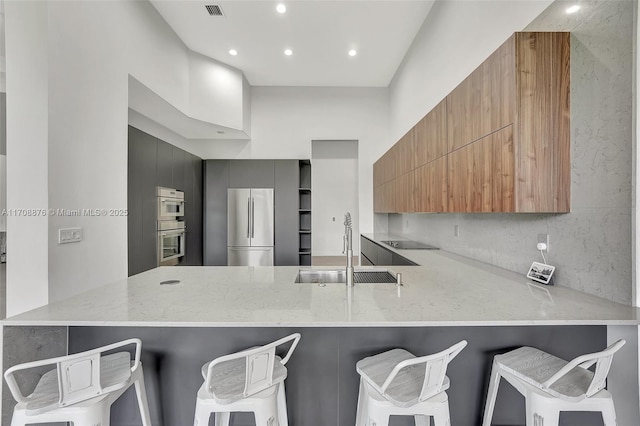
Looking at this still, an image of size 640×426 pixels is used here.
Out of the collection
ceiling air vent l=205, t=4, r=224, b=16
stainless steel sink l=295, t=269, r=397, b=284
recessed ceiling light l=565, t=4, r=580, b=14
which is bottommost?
stainless steel sink l=295, t=269, r=397, b=284

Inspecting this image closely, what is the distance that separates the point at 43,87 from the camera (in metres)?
1.75

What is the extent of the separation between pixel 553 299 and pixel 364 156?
4.02 metres

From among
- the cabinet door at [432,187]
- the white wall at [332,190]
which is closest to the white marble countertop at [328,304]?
the cabinet door at [432,187]

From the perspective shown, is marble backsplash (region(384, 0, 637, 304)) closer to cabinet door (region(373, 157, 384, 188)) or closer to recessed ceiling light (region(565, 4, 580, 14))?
recessed ceiling light (region(565, 4, 580, 14))

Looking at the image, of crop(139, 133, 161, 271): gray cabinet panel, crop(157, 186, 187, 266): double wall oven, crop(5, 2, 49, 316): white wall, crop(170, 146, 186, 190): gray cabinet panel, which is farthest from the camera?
crop(170, 146, 186, 190): gray cabinet panel

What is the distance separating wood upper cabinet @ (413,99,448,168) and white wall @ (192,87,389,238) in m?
2.23

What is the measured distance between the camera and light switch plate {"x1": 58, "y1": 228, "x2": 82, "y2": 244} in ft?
5.95

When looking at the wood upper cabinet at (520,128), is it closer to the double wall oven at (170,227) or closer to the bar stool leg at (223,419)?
the bar stool leg at (223,419)

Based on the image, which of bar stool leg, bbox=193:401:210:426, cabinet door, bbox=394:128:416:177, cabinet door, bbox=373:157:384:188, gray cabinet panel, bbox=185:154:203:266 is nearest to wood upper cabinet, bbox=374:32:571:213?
cabinet door, bbox=394:128:416:177

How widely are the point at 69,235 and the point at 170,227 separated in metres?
1.99

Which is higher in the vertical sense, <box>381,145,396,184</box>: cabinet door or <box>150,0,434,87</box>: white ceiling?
<box>150,0,434,87</box>: white ceiling

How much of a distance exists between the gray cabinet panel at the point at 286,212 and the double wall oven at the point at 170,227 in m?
1.47

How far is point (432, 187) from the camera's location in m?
2.52

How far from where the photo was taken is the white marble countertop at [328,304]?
44.7 inches
